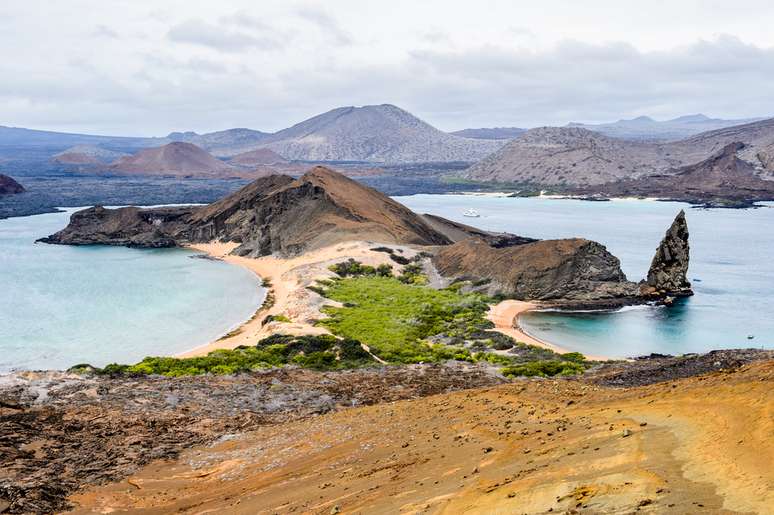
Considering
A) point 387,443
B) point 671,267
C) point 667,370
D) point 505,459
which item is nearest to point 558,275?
point 671,267

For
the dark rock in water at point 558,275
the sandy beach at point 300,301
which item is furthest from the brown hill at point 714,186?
the sandy beach at point 300,301

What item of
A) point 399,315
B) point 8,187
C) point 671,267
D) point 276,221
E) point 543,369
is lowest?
point 543,369

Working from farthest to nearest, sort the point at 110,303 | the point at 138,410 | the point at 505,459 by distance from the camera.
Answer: the point at 110,303 → the point at 138,410 → the point at 505,459

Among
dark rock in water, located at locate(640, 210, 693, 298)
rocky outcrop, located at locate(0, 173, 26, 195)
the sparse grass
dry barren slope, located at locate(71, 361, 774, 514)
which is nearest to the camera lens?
dry barren slope, located at locate(71, 361, 774, 514)

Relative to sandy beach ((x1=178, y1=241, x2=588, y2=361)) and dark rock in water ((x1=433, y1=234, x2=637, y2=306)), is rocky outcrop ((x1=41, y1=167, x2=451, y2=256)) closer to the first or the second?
sandy beach ((x1=178, y1=241, x2=588, y2=361))

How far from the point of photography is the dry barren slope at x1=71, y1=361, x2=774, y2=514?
1165 cm

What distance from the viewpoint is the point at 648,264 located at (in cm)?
8044

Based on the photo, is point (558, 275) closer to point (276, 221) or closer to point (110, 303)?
point (110, 303)

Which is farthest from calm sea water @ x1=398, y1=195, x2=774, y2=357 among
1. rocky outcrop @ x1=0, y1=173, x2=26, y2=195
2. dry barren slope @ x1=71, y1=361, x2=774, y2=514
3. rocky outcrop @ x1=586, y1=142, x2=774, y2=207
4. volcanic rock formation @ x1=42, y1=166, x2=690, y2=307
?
rocky outcrop @ x1=0, y1=173, x2=26, y2=195

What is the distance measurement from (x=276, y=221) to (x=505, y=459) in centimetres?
8065

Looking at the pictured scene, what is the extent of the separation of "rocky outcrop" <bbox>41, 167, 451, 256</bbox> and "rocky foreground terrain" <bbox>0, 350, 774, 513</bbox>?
169 feet

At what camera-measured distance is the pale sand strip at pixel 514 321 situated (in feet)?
148

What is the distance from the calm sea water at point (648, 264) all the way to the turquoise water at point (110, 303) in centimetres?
2705

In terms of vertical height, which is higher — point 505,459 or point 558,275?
point 558,275
